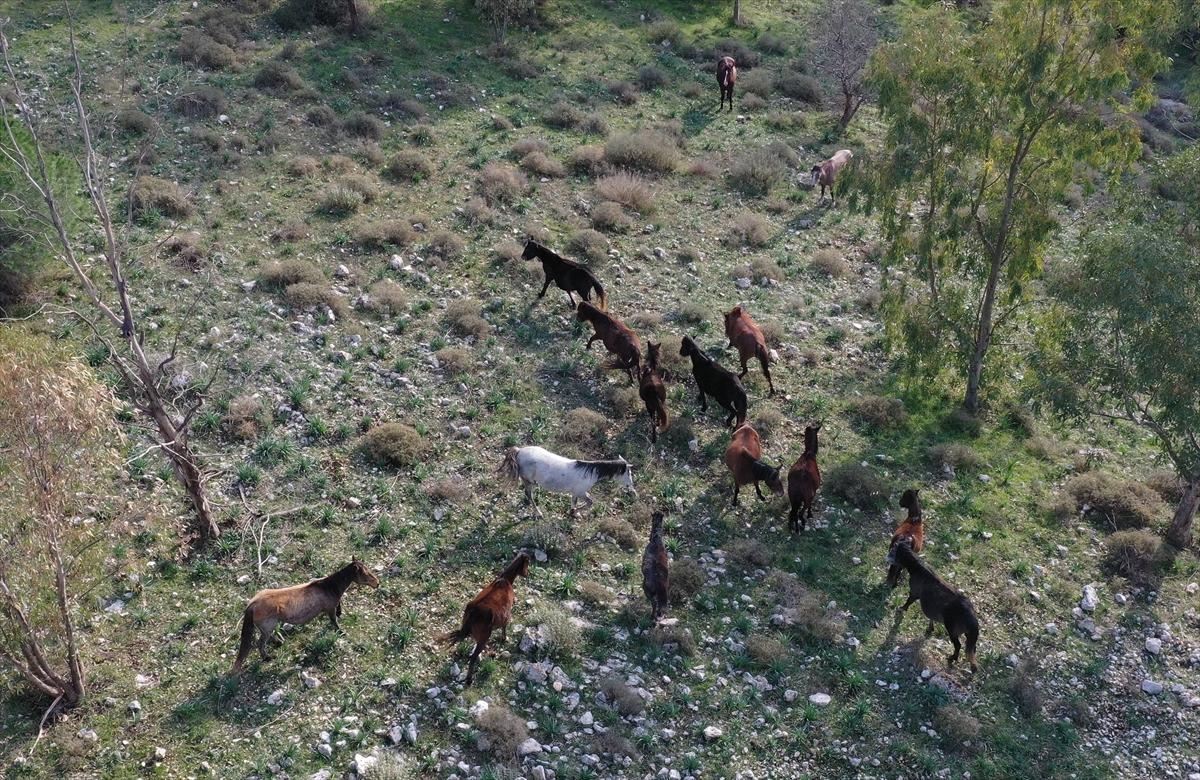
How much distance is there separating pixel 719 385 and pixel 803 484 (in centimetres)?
285

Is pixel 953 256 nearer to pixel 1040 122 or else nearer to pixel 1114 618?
pixel 1040 122

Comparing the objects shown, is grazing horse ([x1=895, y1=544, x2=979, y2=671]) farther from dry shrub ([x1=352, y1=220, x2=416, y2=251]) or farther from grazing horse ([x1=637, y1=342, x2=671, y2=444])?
dry shrub ([x1=352, y1=220, x2=416, y2=251])

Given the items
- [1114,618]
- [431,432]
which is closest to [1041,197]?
[1114,618]

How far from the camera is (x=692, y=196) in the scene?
24.3 m

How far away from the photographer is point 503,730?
34.7 ft

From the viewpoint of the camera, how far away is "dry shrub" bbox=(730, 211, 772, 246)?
2270 centimetres

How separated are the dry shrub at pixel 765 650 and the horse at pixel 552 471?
339cm

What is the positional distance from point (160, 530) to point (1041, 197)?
15925mm

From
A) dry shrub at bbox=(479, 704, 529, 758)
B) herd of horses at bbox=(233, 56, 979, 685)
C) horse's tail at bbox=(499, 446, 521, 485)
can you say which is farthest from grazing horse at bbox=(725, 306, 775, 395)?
dry shrub at bbox=(479, 704, 529, 758)

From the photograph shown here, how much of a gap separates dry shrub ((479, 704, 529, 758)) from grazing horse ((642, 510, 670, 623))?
8.61 ft

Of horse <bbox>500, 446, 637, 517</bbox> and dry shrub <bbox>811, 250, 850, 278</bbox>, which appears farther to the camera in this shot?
dry shrub <bbox>811, 250, 850, 278</bbox>

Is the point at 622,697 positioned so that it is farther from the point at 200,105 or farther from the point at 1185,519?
the point at 200,105

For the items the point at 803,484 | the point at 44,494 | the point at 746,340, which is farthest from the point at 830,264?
the point at 44,494

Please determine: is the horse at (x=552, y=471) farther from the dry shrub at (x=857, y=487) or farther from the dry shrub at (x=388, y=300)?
the dry shrub at (x=388, y=300)
